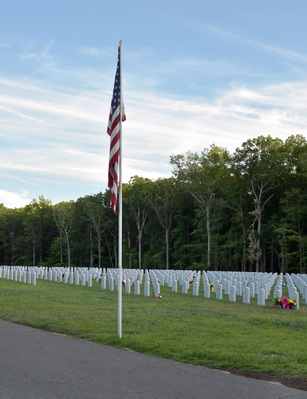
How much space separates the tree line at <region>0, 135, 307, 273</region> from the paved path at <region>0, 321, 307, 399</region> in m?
45.5

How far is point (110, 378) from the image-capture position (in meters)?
6.62

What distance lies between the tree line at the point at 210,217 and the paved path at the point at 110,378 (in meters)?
45.5

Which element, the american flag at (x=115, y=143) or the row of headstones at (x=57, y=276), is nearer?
the american flag at (x=115, y=143)

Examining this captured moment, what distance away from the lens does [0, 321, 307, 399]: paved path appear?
5.90m

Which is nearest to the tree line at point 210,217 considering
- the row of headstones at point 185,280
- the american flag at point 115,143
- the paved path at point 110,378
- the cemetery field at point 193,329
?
the row of headstones at point 185,280

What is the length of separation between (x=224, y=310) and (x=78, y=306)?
15.2 ft

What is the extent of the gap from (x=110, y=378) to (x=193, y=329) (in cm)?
470

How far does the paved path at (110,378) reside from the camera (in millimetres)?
5897

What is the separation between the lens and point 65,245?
93.5 m

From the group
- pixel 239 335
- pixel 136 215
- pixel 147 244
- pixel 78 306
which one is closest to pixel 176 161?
pixel 136 215

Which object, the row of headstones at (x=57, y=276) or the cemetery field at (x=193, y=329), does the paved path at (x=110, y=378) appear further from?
the row of headstones at (x=57, y=276)

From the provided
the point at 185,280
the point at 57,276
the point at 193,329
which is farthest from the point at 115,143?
the point at 57,276

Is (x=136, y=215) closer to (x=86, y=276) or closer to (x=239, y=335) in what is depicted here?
(x=86, y=276)

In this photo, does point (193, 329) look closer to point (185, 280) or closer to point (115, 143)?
point (115, 143)
